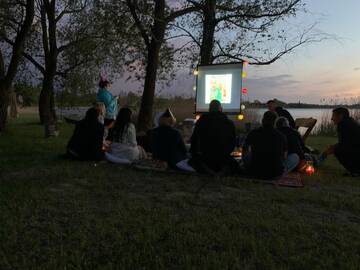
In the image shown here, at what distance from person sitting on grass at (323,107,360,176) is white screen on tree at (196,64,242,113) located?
110 inches

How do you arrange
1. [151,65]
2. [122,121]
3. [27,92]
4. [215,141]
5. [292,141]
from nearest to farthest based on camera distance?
[215,141], [292,141], [122,121], [151,65], [27,92]

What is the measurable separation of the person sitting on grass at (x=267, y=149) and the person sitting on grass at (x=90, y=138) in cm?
347

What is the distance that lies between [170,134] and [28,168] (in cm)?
305

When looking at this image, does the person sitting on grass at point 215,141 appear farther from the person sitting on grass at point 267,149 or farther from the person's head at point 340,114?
the person's head at point 340,114

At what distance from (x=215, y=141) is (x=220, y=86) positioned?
3.55 meters

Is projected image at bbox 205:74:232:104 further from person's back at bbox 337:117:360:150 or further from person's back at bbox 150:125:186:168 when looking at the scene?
person's back at bbox 337:117:360:150

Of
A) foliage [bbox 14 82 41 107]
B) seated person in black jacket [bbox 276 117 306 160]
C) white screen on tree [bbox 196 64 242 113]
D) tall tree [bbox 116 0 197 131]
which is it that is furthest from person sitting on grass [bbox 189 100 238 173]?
foliage [bbox 14 82 41 107]

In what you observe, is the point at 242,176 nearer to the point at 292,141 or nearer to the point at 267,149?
the point at 267,149

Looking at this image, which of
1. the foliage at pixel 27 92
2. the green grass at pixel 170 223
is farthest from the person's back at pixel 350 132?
the foliage at pixel 27 92

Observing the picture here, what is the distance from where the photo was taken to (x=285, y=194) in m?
6.00

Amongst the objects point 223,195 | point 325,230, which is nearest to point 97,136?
point 223,195

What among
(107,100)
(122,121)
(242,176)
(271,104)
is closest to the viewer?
(242,176)

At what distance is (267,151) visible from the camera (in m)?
7.01

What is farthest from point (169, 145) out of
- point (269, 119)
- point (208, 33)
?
point (208, 33)
